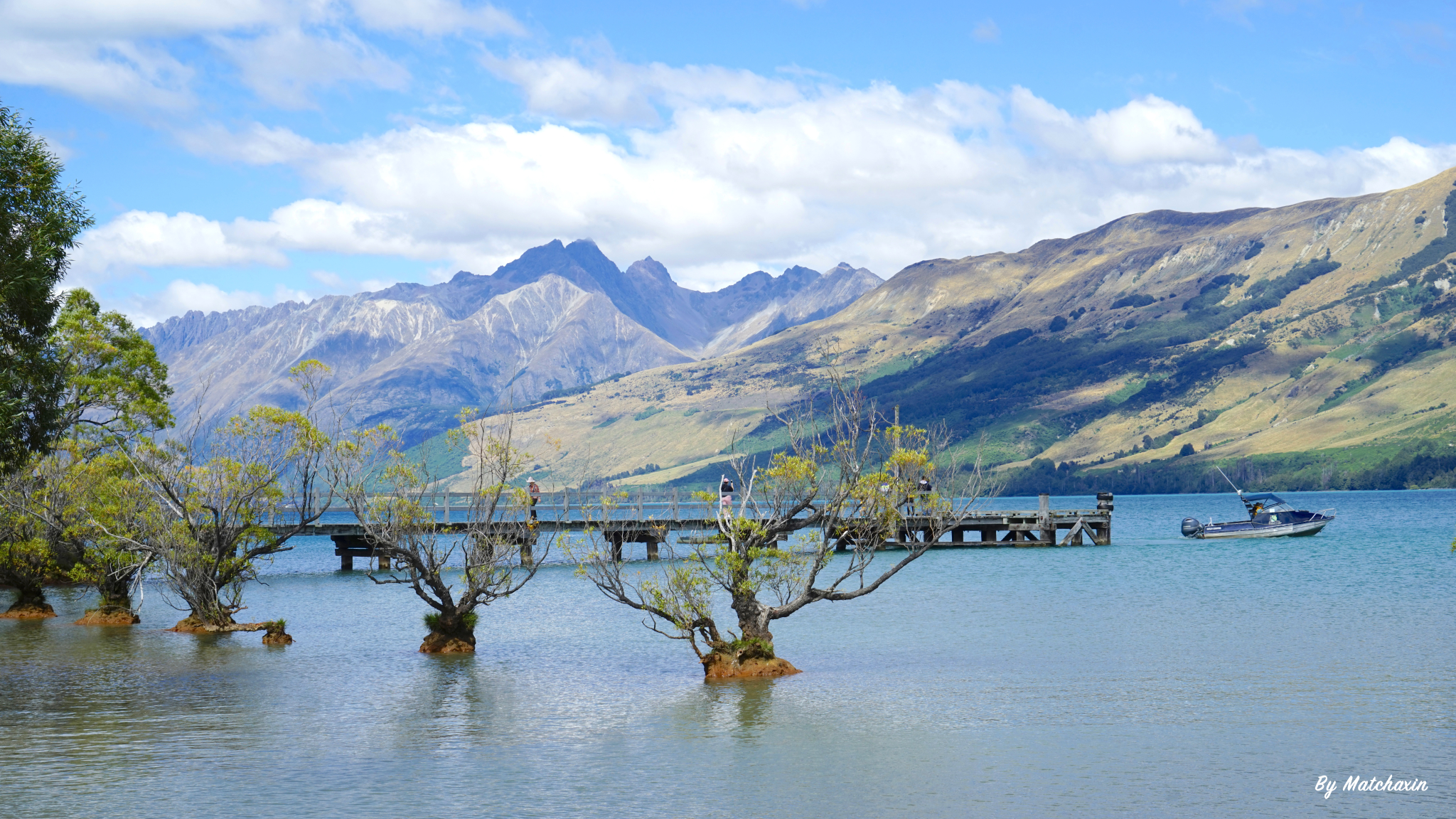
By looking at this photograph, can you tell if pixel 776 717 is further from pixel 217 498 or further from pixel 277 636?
pixel 217 498

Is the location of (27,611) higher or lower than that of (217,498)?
lower

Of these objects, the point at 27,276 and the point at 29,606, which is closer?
the point at 27,276

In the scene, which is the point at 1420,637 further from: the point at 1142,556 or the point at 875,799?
the point at 1142,556

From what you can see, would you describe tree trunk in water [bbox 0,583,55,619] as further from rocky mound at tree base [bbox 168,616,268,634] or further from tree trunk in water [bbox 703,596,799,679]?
tree trunk in water [bbox 703,596,799,679]

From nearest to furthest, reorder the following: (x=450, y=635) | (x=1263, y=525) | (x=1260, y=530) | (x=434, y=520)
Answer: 1. (x=434, y=520)
2. (x=450, y=635)
3. (x=1260, y=530)
4. (x=1263, y=525)

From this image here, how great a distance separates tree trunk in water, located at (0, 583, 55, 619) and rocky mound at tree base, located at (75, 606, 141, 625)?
4203mm

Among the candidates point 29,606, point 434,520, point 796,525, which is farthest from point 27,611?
point 796,525

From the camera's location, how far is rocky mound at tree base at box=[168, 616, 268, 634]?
161 ft

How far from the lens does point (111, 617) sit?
5306 centimetres

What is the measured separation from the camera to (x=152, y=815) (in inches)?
858

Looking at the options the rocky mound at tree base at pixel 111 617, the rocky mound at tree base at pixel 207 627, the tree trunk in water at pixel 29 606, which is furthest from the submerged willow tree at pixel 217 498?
the tree trunk in water at pixel 29 606

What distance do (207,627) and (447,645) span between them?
40.9 ft

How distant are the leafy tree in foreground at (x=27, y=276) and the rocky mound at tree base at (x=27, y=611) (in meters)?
25.3

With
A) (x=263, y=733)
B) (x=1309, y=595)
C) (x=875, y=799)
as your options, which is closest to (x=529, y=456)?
(x=263, y=733)
